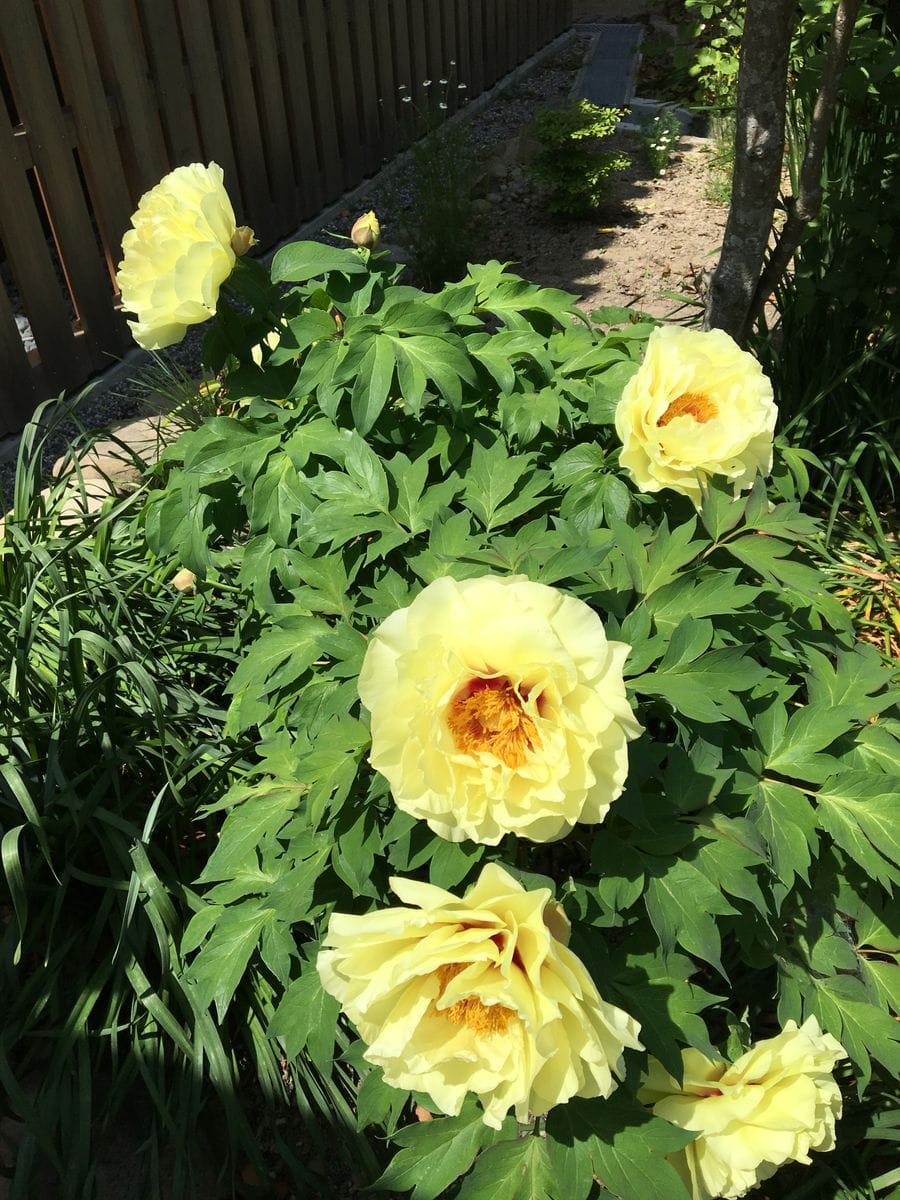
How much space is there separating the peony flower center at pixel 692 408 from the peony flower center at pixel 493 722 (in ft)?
2.15

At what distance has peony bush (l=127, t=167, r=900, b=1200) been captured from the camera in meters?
1.07

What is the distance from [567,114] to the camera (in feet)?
19.6

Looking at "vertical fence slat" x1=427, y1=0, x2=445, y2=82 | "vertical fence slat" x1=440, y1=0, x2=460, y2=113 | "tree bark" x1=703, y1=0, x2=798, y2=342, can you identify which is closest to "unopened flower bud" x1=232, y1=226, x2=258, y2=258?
"tree bark" x1=703, y1=0, x2=798, y2=342

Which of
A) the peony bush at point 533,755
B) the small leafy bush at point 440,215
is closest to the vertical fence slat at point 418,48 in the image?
the small leafy bush at point 440,215

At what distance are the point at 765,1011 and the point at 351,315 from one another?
164 cm

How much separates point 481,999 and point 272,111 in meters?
5.80

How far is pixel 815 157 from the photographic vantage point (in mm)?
2609

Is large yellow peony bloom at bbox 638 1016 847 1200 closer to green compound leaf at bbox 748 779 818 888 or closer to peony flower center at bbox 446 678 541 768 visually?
green compound leaf at bbox 748 779 818 888

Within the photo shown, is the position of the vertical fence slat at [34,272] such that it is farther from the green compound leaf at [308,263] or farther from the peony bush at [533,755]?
the green compound leaf at [308,263]

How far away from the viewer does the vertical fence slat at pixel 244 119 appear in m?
5.32

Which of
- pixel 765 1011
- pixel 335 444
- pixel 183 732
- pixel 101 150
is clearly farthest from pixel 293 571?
pixel 101 150

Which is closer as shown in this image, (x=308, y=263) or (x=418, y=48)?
(x=308, y=263)

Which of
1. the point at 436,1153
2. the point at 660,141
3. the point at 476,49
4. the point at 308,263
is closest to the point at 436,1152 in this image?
the point at 436,1153

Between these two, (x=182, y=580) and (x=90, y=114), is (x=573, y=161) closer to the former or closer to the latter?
(x=90, y=114)
